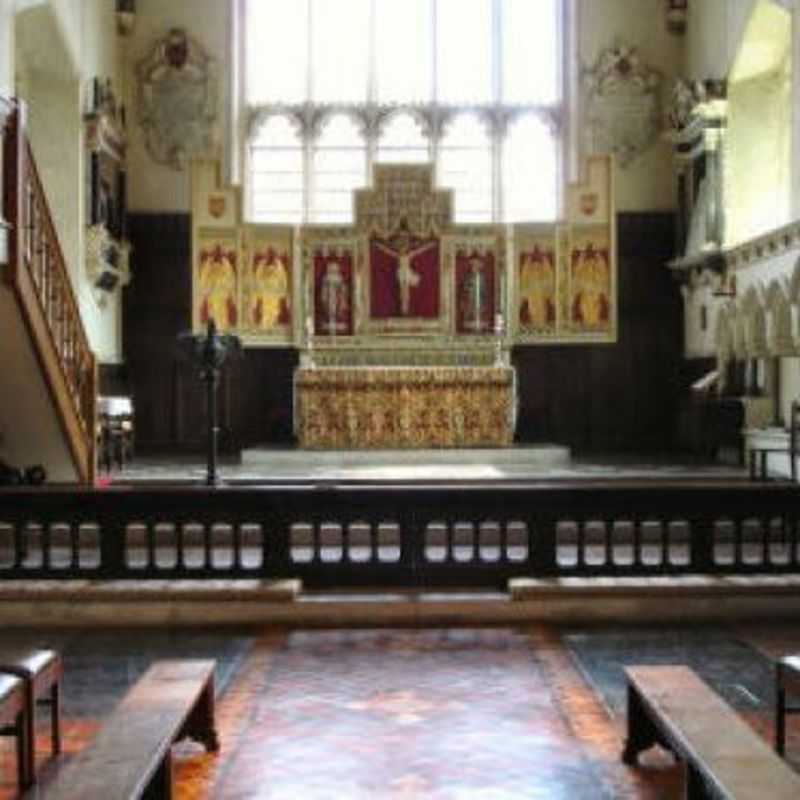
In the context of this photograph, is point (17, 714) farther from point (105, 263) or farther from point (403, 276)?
point (403, 276)

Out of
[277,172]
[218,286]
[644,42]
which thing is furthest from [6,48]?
[644,42]

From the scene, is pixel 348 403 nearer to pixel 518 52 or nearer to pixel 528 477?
pixel 528 477

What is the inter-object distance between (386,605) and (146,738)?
3.29m

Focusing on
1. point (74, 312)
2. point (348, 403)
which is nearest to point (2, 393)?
point (74, 312)

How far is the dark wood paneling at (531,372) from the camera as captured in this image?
708 inches

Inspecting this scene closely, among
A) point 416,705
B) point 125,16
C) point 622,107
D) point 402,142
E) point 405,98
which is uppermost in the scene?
point 125,16

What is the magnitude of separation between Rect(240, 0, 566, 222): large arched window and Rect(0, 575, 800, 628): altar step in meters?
11.6

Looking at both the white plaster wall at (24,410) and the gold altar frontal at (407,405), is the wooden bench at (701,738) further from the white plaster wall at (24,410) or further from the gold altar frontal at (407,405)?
the gold altar frontal at (407,405)

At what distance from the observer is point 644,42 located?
59.5 feet

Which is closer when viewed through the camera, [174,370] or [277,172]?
[174,370]

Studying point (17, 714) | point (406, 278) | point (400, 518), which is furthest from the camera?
point (406, 278)

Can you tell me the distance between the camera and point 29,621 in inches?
280

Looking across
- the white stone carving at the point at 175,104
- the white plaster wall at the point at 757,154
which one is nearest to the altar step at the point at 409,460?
the white plaster wall at the point at 757,154

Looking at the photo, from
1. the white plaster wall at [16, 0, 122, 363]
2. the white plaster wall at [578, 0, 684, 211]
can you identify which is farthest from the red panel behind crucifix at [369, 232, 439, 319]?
the white plaster wall at [16, 0, 122, 363]
